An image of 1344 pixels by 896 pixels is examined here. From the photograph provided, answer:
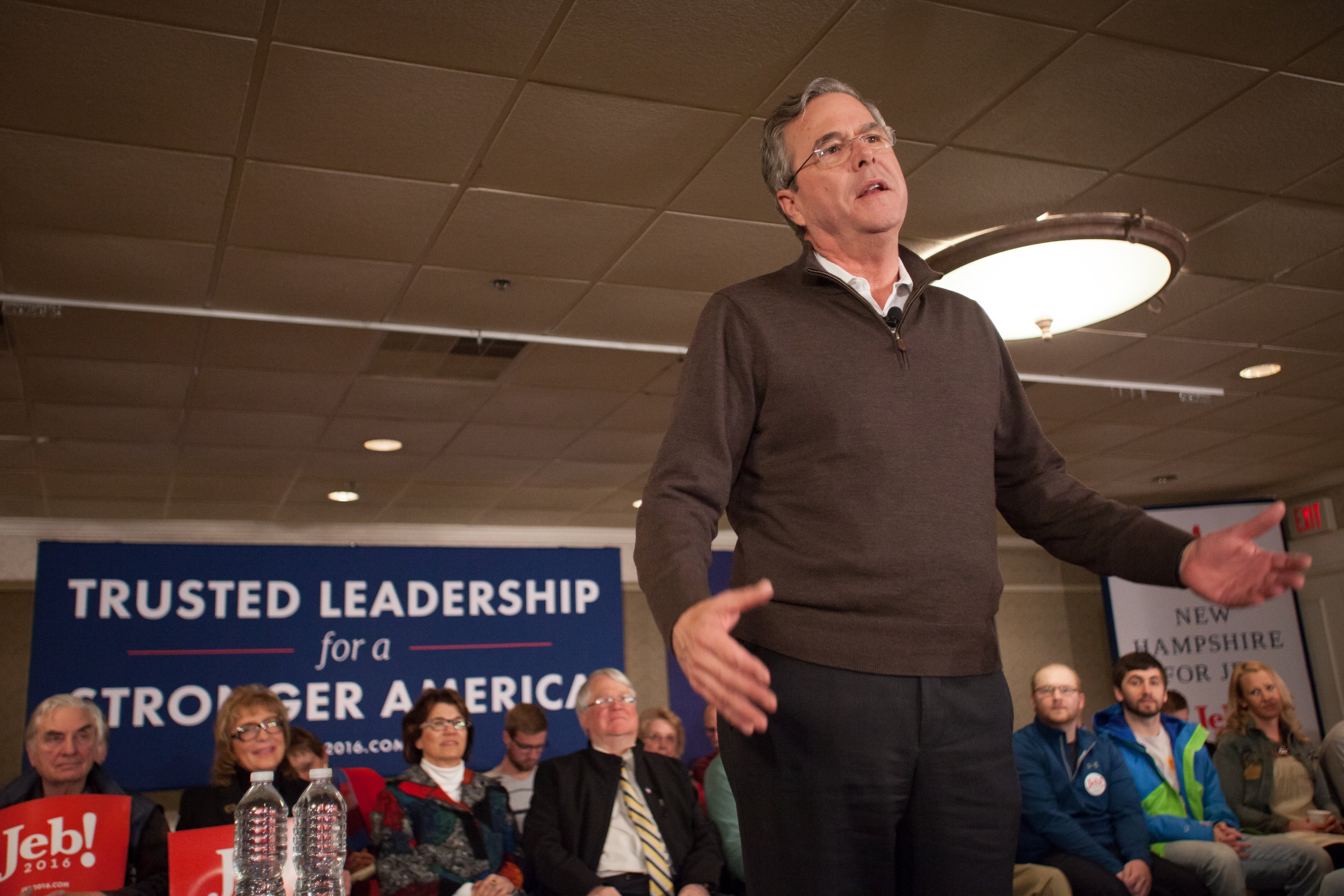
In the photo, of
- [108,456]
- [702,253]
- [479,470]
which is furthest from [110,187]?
[479,470]

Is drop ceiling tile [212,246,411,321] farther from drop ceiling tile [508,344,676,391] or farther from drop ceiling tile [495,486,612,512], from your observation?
drop ceiling tile [495,486,612,512]

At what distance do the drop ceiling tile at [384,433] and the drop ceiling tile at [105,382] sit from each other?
2.72ft

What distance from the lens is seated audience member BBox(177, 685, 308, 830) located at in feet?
11.2

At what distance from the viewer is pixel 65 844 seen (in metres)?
2.19

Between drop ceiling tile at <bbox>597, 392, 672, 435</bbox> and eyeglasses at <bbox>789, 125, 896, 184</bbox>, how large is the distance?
4.39m

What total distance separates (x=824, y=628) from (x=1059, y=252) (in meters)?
3.03

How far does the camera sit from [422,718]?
3.87 metres

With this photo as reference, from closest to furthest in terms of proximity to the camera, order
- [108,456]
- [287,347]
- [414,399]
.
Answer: [287,347], [414,399], [108,456]

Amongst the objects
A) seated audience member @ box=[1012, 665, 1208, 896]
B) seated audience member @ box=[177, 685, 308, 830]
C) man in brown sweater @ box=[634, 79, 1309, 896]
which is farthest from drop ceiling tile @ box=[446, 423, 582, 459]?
man in brown sweater @ box=[634, 79, 1309, 896]

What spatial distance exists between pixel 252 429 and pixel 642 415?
204 cm

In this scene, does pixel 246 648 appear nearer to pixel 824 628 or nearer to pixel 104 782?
pixel 104 782

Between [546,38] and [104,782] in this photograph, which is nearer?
[546,38]

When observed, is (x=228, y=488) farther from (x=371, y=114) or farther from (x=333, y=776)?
(x=371, y=114)

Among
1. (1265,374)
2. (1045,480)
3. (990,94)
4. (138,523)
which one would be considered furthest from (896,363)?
(138,523)
